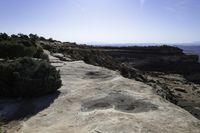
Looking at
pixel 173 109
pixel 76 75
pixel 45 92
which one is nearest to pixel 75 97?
pixel 45 92

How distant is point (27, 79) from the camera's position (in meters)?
11.4

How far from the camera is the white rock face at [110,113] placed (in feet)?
25.4

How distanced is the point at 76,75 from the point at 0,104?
18.6 ft

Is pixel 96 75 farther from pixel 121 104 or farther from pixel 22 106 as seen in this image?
pixel 121 104

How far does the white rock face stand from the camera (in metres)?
7.73

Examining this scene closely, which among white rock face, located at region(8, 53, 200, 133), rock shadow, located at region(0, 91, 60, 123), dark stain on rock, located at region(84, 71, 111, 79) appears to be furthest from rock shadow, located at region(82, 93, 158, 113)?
dark stain on rock, located at region(84, 71, 111, 79)

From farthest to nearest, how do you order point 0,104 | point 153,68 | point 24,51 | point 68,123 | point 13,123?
point 153,68 < point 24,51 < point 0,104 < point 13,123 < point 68,123

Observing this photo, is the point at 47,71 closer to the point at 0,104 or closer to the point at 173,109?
the point at 0,104

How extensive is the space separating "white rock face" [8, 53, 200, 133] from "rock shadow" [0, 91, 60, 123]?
0.30m

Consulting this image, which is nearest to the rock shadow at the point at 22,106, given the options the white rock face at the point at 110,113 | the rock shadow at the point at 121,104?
the white rock face at the point at 110,113

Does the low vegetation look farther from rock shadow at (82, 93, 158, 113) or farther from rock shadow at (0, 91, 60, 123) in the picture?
rock shadow at (82, 93, 158, 113)

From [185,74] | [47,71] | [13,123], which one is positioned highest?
[47,71]

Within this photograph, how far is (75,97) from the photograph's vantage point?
11.2 metres

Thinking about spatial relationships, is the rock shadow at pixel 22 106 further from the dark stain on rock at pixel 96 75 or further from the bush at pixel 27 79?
the dark stain on rock at pixel 96 75
